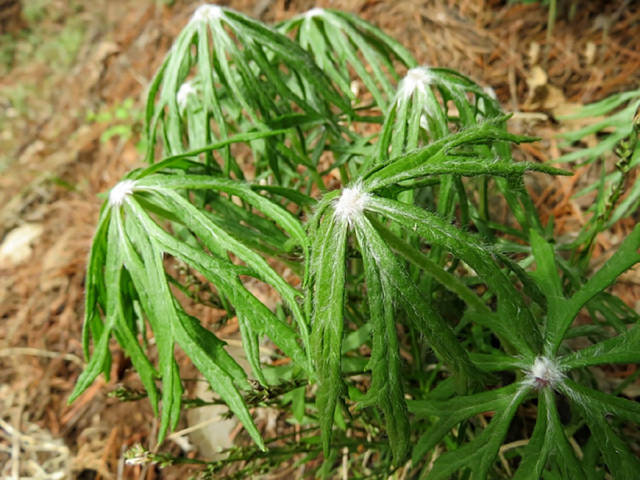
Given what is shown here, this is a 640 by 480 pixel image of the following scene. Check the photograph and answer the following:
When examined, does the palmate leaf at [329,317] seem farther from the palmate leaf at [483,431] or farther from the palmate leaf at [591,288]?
the palmate leaf at [591,288]

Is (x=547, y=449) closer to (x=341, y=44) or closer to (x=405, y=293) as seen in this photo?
(x=405, y=293)

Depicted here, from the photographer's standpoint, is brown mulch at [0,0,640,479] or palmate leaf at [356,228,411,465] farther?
brown mulch at [0,0,640,479]

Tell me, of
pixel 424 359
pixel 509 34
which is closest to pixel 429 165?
pixel 424 359

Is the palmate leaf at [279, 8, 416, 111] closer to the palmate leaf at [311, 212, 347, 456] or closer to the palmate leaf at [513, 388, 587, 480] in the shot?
the palmate leaf at [311, 212, 347, 456]

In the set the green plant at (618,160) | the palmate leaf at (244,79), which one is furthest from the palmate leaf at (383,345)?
the green plant at (618,160)

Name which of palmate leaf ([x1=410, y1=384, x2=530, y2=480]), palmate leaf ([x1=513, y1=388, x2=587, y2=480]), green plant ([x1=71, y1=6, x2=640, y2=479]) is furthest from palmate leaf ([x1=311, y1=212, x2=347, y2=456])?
palmate leaf ([x1=513, y1=388, x2=587, y2=480])
